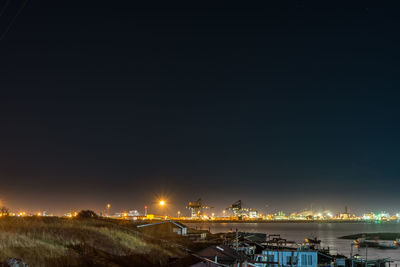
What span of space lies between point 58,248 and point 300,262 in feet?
77.9

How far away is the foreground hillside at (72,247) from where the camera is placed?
1808cm

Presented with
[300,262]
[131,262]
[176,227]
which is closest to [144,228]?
[176,227]

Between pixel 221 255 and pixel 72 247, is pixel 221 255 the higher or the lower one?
the lower one

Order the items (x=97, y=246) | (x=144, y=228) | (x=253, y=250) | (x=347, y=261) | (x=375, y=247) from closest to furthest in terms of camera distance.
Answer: (x=97, y=246), (x=253, y=250), (x=347, y=261), (x=144, y=228), (x=375, y=247)

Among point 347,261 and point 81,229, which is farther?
point 347,261

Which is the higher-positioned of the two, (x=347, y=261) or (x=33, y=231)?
(x=33, y=231)

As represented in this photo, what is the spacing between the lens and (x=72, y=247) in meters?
22.0

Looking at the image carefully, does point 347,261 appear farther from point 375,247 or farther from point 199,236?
point 375,247

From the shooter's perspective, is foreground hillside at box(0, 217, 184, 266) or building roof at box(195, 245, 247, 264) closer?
foreground hillside at box(0, 217, 184, 266)

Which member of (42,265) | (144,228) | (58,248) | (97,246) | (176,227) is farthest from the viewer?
(176,227)

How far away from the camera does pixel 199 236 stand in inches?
2325

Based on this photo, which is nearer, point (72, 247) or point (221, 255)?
point (72, 247)

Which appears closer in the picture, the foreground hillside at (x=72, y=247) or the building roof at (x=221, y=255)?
the foreground hillside at (x=72, y=247)

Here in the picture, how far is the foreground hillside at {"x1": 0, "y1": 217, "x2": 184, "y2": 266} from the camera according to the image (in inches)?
712
